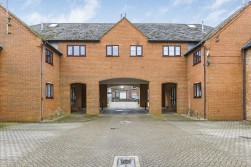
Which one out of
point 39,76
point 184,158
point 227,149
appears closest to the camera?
point 184,158

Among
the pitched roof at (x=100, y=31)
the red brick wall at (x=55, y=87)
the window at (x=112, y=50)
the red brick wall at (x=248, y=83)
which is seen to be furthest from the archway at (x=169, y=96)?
the red brick wall at (x=55, y=87)

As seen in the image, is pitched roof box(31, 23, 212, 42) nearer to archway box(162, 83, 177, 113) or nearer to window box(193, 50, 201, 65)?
window box(193, 50, 201, 65)

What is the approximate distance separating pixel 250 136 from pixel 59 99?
18093 mm

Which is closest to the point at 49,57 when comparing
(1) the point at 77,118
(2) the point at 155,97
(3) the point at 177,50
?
(1) the point at 77,118

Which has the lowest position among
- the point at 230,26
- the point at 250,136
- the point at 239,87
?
the point at 250,136

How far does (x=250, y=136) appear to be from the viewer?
14109mm

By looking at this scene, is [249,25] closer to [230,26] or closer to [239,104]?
[230,26]

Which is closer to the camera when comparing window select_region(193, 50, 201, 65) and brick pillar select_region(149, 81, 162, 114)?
window select_region(193, 50, 201, 65)

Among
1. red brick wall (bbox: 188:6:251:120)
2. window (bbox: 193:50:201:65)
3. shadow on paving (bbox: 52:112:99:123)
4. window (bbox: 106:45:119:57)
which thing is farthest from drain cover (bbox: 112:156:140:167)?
window (bbox: 106:45:119:57)

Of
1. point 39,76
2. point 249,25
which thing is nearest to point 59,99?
point 39,76

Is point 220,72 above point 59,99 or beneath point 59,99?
above

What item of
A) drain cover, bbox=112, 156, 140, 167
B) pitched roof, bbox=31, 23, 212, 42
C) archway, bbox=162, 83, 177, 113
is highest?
pitched roof, bbox=31, 23, 212, 42

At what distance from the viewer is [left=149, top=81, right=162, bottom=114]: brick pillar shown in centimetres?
2823

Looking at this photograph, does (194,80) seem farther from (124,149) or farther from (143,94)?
(143,94)
